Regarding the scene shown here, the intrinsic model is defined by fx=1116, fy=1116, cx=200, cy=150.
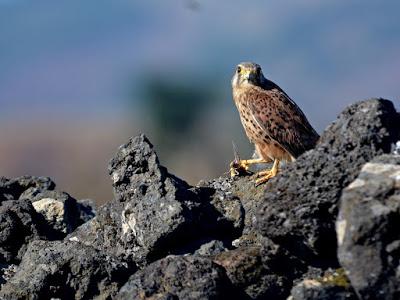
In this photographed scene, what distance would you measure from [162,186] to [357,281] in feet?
9.16

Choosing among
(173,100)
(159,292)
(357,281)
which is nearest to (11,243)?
(159,292)

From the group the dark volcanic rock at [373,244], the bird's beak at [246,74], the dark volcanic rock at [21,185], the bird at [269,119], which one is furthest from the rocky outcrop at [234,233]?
the bird's beak at [246,74]

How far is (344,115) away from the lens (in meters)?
7.61

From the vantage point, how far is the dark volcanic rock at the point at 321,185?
23.1 feet

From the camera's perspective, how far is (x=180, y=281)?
721cm

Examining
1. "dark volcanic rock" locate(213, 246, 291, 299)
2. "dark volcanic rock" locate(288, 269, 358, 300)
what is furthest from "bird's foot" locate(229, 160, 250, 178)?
A: "dark volcanic rock" locate(288, 269, 358, 300)

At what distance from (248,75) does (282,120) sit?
0.80 meters

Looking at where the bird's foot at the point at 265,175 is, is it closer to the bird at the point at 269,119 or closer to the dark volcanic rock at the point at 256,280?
the bird at the point at 269,119

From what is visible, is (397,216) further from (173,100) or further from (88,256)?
(173,100)

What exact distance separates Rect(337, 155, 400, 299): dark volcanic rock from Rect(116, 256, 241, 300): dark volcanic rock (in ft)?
3.60

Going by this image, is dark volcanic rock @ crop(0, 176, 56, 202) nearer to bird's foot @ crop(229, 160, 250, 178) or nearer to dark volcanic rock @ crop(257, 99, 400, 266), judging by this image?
bird's foot @ crop(229, 160, 250, 178)

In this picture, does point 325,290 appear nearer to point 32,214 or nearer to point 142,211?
point 142,211

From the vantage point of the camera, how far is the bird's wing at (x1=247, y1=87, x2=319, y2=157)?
462 inches

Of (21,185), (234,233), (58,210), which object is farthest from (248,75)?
(234,233)
